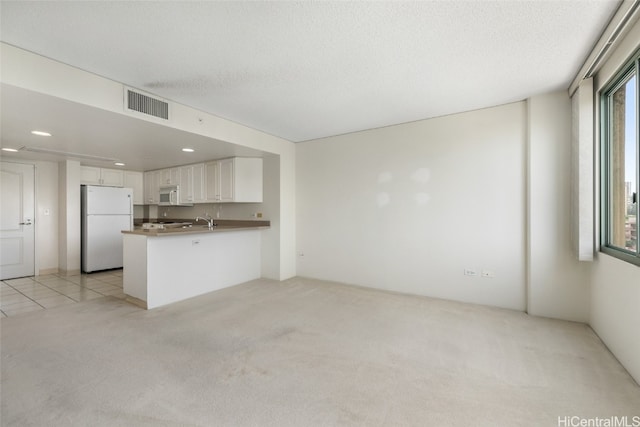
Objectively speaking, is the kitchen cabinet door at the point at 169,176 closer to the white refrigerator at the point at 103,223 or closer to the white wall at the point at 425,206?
the white refrigerator at the point at 103,223

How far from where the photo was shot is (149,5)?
177 centimetres

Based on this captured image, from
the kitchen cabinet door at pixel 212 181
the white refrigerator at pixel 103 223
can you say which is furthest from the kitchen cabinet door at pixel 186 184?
the white refrigerator at pixel 103 223

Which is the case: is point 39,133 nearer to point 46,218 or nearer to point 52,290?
point 52,290

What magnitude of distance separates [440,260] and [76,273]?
6838 mm

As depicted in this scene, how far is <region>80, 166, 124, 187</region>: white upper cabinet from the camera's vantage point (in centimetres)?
576

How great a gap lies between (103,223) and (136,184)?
134 centimetres

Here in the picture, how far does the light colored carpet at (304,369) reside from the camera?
1699 mm

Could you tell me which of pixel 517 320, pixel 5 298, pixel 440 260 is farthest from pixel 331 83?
pixel 5 298

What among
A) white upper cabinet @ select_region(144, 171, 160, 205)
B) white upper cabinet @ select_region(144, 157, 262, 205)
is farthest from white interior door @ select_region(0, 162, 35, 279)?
white upper cabinet @ select_region(144, 157, 262, 205)

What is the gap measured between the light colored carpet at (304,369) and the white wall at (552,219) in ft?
0.86

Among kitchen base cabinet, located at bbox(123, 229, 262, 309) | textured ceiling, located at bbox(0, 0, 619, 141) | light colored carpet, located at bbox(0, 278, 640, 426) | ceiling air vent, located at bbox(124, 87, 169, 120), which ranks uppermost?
textured ceiling, located at bbox(0, 0, 619, 141)

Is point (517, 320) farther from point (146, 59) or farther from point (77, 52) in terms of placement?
point (77, 52)

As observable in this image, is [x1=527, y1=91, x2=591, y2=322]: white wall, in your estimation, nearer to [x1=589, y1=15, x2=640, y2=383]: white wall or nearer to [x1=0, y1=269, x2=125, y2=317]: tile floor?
[x1=589, y1=15, x2=640, y2=383]: white wall
